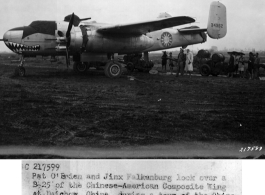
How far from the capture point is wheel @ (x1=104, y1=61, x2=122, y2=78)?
302 inches

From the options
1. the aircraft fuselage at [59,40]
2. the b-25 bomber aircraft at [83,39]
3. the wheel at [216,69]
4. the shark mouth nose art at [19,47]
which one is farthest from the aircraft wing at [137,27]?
the wheel at [216,69]

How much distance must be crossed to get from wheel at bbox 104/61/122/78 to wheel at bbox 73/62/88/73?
1.66 meters

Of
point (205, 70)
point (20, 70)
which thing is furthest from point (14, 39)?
point (205, 70)

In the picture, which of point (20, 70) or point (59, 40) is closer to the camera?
point (20, 70)

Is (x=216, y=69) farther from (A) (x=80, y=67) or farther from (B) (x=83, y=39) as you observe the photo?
(B) (x=83, y=39)

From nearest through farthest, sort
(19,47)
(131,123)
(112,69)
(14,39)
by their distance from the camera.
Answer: (131,123)
(14,39)
(19,47)
(112,69)

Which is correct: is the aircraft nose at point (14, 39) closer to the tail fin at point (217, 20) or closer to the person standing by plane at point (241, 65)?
the tail fin at point (217, 20)

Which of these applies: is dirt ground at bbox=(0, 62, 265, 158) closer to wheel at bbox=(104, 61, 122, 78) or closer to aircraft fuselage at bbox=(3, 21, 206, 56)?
aircraft fuselage at bbox=(3, 21, 206, 56)

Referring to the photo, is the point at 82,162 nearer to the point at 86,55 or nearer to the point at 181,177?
the point at 181,177

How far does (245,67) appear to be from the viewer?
28.5 feet

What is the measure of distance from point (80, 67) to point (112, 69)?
1.98 m

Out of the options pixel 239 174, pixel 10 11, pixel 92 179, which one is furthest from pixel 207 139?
pixel 10 11

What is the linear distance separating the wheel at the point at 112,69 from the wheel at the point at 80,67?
1.66m

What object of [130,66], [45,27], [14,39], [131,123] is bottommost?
[131,123]
